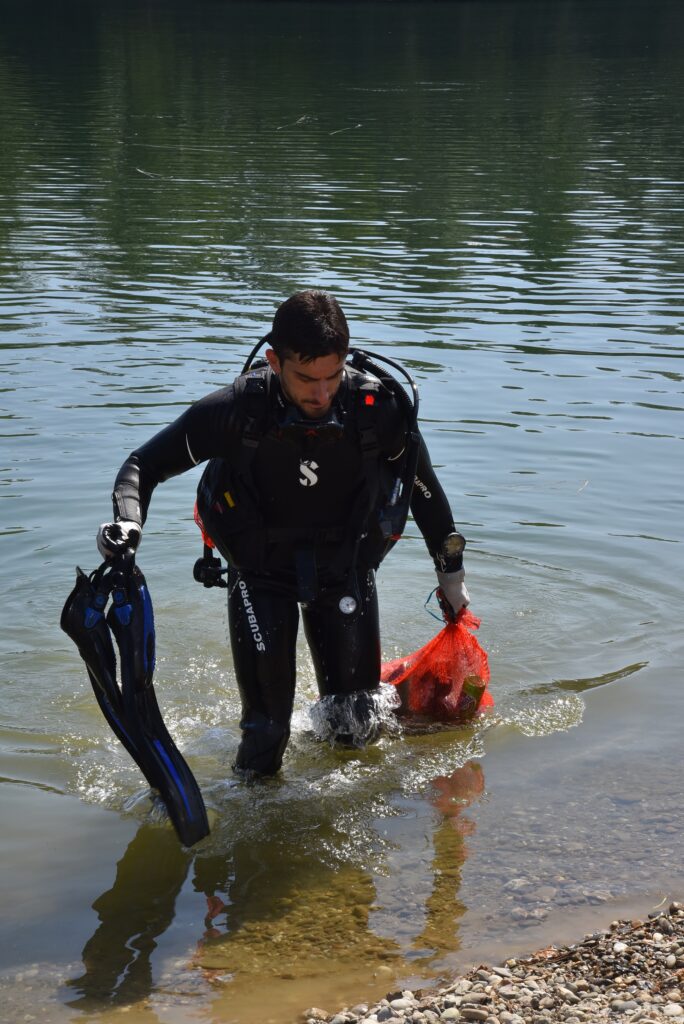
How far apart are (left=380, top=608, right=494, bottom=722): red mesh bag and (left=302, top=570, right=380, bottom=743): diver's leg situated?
412mm

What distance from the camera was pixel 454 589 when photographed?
5.17 meters

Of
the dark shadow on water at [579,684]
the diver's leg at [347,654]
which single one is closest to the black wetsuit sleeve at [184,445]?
the diver's leg at [347,654]

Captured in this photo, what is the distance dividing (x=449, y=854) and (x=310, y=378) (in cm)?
162

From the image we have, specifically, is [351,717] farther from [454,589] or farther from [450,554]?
[450,554]

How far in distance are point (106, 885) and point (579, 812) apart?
1.63m

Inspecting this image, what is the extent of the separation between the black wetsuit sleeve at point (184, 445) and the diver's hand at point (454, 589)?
1045 mm

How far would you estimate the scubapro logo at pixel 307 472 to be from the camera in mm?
4582

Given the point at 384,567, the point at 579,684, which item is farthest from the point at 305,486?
the point at 384,567

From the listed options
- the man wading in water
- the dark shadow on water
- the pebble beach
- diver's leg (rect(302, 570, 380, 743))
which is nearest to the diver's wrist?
the man wading in water

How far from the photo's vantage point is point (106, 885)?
14.5 ft

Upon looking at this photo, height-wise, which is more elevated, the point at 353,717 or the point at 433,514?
the point at 433,514

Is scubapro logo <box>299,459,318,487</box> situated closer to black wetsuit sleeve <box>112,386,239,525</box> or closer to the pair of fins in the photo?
black wetsuit sleeve <box>112,386,239,525</box>

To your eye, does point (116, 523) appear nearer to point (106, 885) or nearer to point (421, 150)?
point (106, 885)

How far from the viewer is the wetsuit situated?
450 cm
